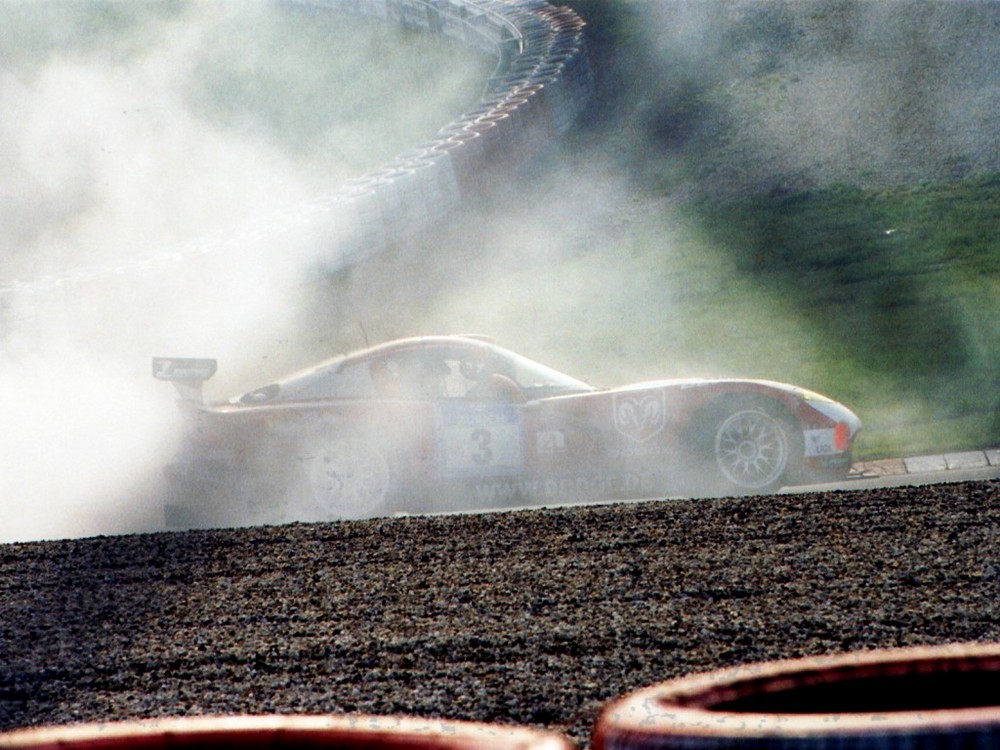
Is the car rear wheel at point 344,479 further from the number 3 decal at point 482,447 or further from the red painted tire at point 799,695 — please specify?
the red painted tire at point 799,695

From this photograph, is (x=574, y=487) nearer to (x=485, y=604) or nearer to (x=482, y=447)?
(x=482, y=447)

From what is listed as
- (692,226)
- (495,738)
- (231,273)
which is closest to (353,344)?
(231,273)

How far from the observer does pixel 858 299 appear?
13.1 m

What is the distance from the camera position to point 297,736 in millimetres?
2475

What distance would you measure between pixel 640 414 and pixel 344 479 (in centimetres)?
182

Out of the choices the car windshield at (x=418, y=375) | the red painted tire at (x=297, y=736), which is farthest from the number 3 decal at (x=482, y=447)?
the red painted tire at (x=297, y=736)

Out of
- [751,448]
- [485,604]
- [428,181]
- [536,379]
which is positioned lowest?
[485,604]

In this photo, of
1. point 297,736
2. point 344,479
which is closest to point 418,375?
point 344,479

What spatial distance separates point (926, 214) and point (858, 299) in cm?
262

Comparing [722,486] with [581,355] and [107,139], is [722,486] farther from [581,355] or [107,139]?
[107,139]

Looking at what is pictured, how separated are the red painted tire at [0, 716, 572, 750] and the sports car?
19.2 ft

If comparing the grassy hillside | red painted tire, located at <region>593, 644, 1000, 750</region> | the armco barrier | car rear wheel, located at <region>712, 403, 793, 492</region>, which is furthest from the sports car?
red painted tire, located at <region>593, 644, 1000, 750</region>

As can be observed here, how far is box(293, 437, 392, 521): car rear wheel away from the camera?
27.8ft

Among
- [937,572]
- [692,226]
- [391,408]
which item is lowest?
[937,572]
